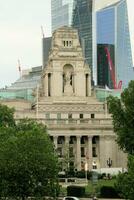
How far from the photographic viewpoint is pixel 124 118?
417 feet

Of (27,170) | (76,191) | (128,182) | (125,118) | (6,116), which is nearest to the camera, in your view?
(128,182)

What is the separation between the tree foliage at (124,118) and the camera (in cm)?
12494

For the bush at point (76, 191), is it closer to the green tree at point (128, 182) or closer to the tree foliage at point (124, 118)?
the tree foliage at point (124, 118)

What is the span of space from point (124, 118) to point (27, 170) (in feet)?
123

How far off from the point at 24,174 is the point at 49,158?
3.85 m

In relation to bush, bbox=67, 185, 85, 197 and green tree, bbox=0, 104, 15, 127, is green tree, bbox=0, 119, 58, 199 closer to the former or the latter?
bush, bbox=67, 185, 85, 197

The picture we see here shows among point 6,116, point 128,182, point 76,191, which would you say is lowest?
point 128,182

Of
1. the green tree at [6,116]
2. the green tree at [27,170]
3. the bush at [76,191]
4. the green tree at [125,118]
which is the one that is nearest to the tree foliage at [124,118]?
the green tree at [125,118]

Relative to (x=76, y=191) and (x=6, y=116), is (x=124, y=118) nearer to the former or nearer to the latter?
(x=76, y=191)

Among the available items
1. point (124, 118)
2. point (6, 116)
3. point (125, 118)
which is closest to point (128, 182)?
point (125, 118)

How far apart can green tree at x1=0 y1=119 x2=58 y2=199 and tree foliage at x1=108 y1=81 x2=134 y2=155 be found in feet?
104

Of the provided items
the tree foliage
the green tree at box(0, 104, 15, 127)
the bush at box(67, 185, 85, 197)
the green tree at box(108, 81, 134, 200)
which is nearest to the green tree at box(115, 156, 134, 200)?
the bush at box(67, 185, 85, 197)

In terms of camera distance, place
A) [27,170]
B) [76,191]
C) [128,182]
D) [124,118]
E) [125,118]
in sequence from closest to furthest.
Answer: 1. [128,182]
2. [27,170]
3. [76,191]
4. [125,118]
5. [124,118]

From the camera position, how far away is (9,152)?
94.6 m
